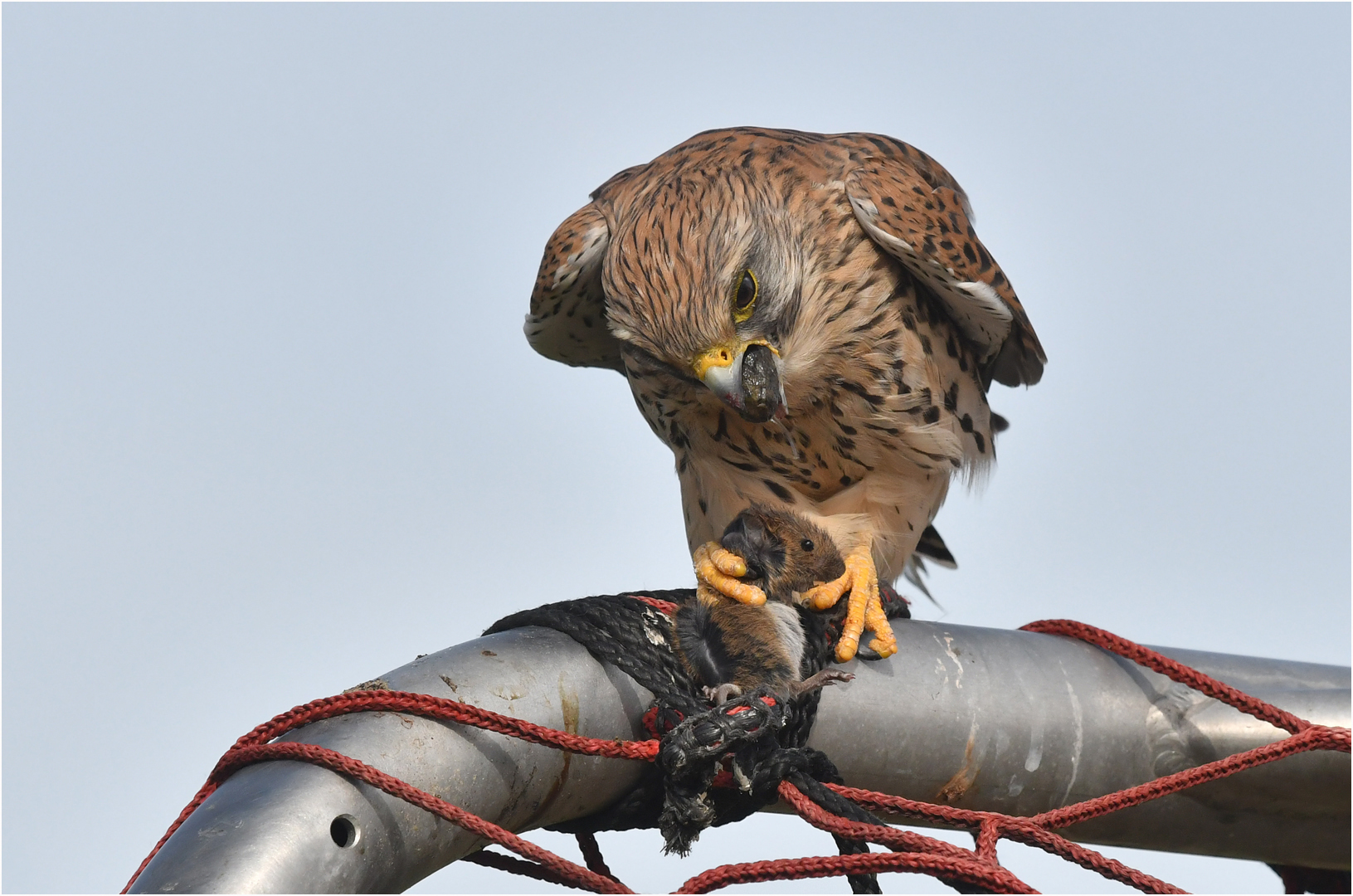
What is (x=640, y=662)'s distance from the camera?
7.75 ft

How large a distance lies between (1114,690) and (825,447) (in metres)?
1.32

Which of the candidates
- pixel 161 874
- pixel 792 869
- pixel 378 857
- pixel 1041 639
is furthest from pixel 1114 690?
pixel 161 874

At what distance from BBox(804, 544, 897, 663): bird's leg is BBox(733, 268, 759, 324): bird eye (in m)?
0.65

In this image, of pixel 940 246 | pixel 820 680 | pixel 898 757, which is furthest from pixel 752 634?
pixel 940 246

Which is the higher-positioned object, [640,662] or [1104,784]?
[640,662]

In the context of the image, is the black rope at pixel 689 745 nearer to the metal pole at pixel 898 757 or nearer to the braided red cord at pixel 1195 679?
the metal pole at pixel 898 757

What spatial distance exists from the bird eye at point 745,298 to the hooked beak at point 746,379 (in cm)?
8

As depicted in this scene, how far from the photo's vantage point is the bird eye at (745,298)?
359 centimetres

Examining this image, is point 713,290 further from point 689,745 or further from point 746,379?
point 689,745

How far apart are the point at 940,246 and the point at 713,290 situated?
72 cm

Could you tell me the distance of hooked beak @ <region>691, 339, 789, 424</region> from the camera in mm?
3482

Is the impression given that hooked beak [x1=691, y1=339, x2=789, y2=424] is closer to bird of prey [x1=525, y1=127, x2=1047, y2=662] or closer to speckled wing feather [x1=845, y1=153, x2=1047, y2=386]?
bird of prey [x1=525, y1=127, x2=1047, y2=662]

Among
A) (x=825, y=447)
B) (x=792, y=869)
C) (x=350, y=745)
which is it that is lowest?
(x=792, y=869)

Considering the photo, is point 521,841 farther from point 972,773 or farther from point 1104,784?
point 1104,784
